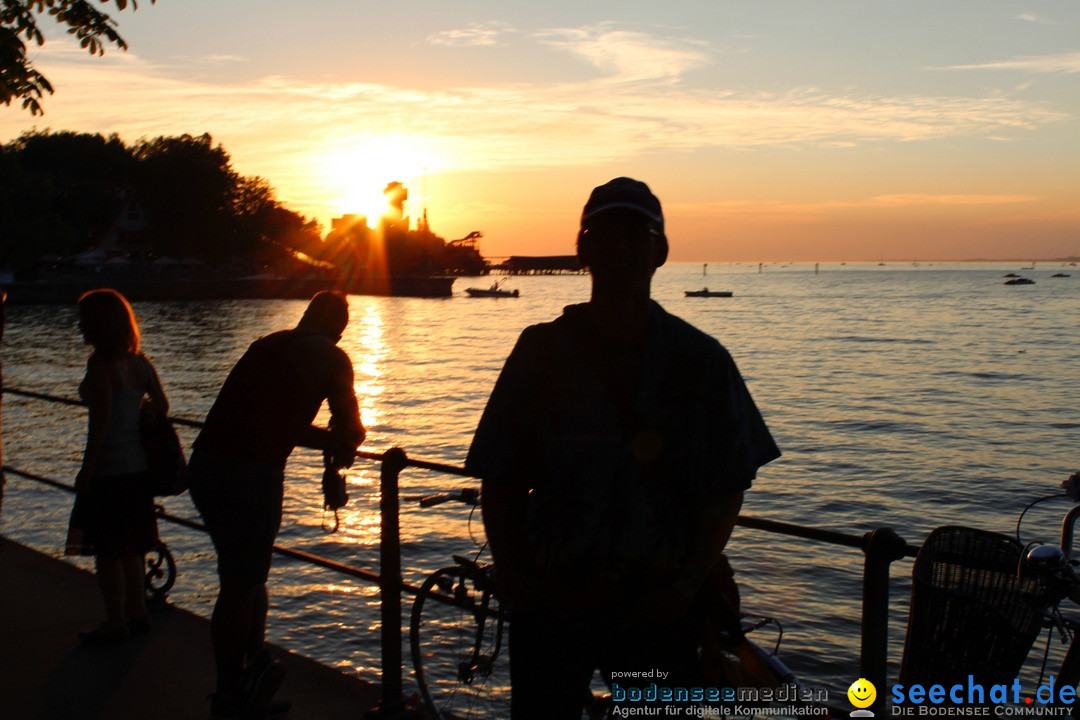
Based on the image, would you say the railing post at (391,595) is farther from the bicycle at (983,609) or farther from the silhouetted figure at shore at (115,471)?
the bicycle at (983,609)

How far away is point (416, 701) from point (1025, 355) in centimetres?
6562

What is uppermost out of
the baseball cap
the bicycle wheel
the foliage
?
the foliage

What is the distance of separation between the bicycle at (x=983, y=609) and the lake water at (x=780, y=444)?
13.6ft

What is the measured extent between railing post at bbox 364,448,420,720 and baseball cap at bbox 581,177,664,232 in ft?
6.72

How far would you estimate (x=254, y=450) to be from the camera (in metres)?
3.96

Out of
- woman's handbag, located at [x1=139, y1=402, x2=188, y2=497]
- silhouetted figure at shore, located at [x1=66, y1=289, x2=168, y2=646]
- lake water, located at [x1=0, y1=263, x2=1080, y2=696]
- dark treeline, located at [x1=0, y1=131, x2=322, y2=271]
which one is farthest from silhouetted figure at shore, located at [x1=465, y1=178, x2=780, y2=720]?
dark treeline, located at [x1=0, y1=131, x2=322, y2=271]

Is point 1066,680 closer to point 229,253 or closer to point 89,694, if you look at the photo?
point 89,694

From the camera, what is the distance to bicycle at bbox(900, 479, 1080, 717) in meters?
2.86

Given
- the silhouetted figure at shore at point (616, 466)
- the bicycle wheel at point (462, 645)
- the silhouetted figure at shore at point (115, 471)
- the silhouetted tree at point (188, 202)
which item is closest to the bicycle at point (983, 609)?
the silhouetted figure at shore at point (616, 466)

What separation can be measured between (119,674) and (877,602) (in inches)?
140

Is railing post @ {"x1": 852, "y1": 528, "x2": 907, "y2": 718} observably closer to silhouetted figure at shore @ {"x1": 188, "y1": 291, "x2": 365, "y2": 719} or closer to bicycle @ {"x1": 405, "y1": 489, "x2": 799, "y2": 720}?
bicycle @ {"x1": 405, "y1": 489, "x2": 799, "y2": 720}

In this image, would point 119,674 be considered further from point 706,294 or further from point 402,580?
point 706,294

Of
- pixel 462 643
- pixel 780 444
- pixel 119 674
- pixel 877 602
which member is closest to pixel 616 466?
pixel 877 602

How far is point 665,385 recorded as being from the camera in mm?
2484
